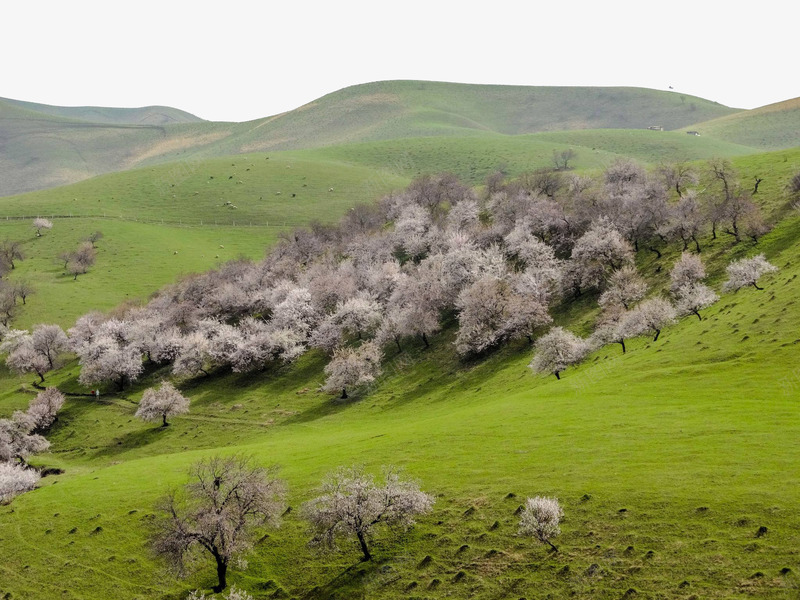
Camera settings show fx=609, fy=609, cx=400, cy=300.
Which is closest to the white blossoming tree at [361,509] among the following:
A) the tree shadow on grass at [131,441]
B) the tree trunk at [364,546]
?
the tree trunk at [364,546]

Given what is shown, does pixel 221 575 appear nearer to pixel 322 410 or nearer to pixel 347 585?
pixel 347 585

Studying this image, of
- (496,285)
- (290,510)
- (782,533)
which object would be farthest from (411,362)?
(782,533)

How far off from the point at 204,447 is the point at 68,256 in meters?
91.4

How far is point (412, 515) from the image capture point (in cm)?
3906

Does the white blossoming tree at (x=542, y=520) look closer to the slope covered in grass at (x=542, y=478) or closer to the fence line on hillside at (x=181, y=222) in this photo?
the slope covered in grass at (x=542, y=478)

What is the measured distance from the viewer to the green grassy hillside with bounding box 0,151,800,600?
105 feet

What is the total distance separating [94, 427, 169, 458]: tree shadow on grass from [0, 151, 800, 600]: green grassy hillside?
318 millimetres

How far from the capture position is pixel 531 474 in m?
41.4

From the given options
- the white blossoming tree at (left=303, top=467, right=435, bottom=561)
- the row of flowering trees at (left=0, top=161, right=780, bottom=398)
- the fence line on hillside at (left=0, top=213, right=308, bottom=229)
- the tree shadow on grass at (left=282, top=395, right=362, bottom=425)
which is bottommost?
the tree shadow on grass at (left=282, top=395, right=362, bottom=425)

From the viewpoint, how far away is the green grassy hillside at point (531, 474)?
32062 mm

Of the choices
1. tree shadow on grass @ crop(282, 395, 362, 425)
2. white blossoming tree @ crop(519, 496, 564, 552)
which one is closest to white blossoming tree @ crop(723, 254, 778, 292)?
white blossoming tree @ crop(519, 496, 564, 552)

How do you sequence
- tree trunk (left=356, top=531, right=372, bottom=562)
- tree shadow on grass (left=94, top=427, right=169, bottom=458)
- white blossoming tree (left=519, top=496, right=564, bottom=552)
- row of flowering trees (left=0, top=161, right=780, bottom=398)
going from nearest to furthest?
white blossoming tree (left=519, top=496, right=564, bottom=552), tree trunk (left=356, top=531, right=372, bottom=562), tree shadow on grass (left=94, top=427, right=169, bottom=458), row of flowering trees (left=0, top=161, right=780, bottom=398)

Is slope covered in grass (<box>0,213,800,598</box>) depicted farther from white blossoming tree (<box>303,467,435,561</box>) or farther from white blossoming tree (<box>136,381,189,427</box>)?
white blossoming tree (<box>136,381,189,427</box>)

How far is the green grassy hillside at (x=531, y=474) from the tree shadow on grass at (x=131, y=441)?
32 cm
